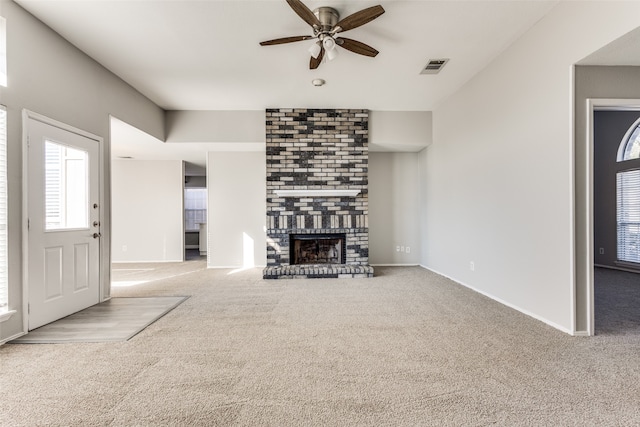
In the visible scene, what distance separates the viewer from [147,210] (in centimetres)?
647

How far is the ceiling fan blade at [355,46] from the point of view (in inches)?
106

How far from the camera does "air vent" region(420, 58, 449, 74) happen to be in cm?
341

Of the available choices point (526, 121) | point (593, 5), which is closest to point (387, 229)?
point (526, 121)

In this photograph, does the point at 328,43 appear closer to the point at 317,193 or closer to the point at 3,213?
the point at 317,193

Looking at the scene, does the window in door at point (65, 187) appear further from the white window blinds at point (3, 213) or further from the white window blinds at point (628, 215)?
the white window blinds at point (628, 215)

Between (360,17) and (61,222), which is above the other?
(360,17)

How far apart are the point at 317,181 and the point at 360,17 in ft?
9.44

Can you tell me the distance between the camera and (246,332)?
2.50 m

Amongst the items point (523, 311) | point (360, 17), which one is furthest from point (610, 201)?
point (360, 17)

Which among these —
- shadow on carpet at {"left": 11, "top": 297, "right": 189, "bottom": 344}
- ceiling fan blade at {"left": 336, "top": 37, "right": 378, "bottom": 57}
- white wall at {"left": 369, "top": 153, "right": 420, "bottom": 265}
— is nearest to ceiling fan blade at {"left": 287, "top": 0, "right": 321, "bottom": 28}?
ceiling fan blade at {"left": 336, "top": 37, "right": 378, "bottom": 57}

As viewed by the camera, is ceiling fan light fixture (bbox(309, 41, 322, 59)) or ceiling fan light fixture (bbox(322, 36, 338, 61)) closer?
ceiling fan light fixture (bbox(322, 36, 338, 61))

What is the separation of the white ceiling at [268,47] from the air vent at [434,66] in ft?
0.25

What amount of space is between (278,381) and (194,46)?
128 inches

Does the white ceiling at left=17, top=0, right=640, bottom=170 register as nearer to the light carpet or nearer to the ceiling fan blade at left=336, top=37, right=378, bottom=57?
the ceiling fan blade at left=336, top=37, right=378, bottom=57
